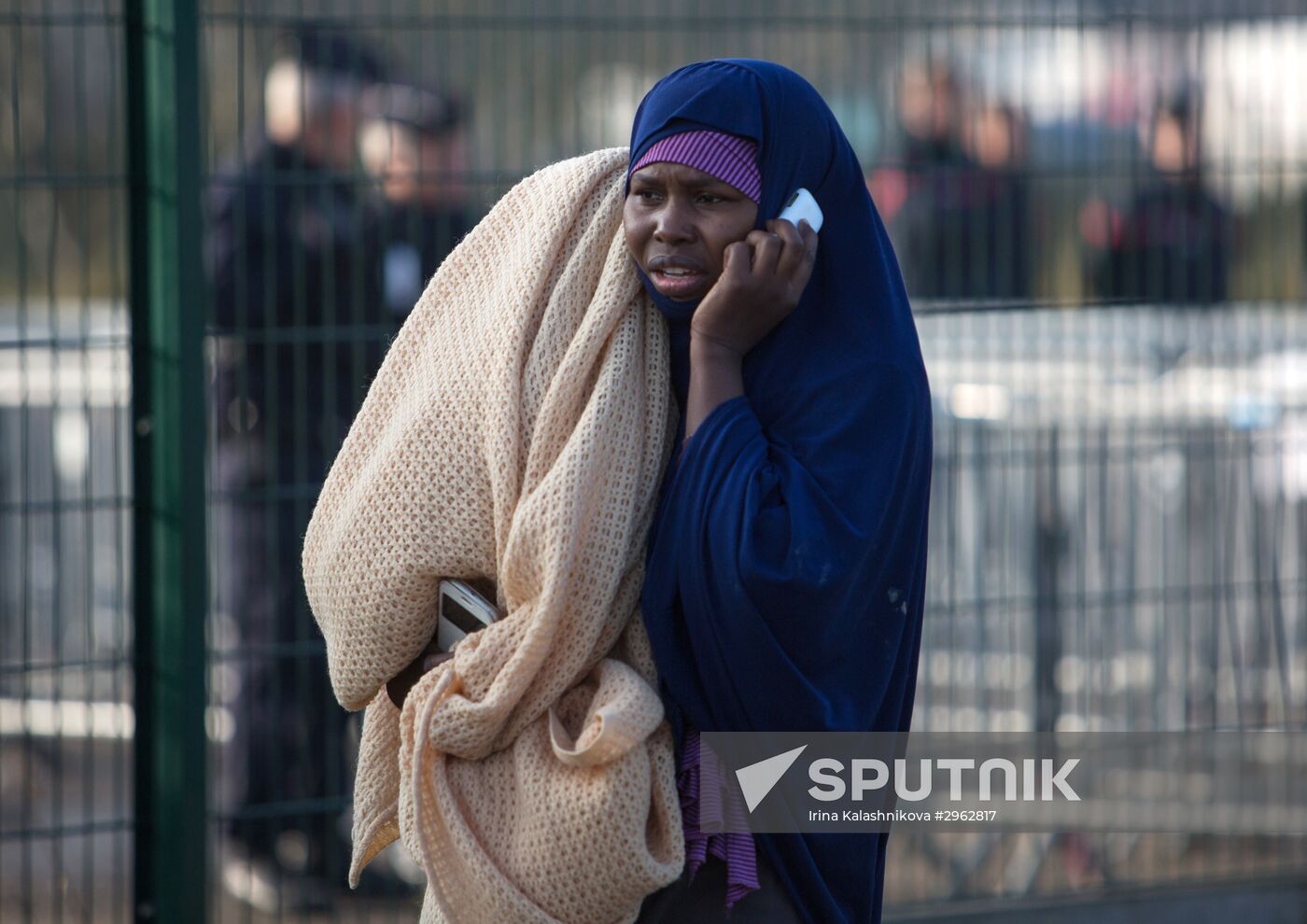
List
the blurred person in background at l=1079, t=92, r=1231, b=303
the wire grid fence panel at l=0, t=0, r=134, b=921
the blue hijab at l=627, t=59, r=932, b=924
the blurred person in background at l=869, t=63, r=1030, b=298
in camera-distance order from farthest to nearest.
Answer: the blurred person in background at l=1079, t=92, r=1231, b=303 → the blurred person in background at l=869, t=63, r=1030, b=298 → the wire grid fence panel at l=0, t=0, r=134, b=921 → the blue hijab at l=627, t=59, r=932, b=924

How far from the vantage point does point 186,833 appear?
4.36m

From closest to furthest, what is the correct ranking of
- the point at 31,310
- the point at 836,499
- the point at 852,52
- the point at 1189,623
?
the point at 836,499 → the point at 31,310 → the point at 852,52 → the point at 1189,623

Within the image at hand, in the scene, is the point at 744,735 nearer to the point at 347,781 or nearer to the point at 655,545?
the point at 655,545

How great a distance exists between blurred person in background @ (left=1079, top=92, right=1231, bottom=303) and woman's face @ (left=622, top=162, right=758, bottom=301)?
9.54 feet

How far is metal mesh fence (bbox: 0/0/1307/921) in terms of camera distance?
171 inches

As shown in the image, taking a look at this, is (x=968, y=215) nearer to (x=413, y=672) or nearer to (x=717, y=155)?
(x=717, y=155)

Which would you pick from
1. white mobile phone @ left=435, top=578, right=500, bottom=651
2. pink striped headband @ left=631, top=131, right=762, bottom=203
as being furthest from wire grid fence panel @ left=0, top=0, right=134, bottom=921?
pink striped headband @ left=631, top=131, right=762, bottom=203

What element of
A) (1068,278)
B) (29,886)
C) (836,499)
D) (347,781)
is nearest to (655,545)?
(836,499)

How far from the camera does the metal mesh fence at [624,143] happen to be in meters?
4.34

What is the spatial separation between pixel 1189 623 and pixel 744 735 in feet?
10.5

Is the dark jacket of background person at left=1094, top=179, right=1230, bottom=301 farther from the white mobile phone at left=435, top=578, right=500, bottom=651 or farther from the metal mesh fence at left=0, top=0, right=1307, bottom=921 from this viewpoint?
the white mobile phone at left=435, top=578, right=500, bottom=651

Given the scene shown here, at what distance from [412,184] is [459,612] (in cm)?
227

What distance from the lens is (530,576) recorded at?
2.35 metres

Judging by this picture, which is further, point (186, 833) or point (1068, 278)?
point (1068, 278)
